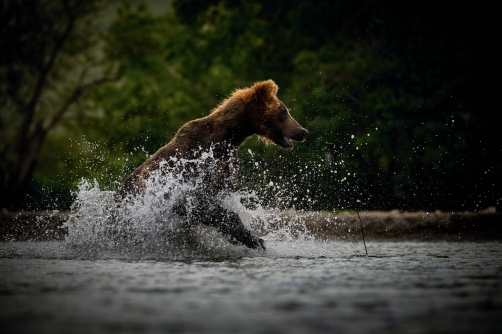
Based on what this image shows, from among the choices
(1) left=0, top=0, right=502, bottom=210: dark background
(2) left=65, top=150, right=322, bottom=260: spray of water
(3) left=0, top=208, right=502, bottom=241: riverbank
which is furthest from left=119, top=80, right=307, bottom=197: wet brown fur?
(1) left=0, top=0, right=502, bottom=210: dark background

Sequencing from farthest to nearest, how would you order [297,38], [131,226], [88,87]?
1. [88,87]
2. [297,38]
3. [131,226]

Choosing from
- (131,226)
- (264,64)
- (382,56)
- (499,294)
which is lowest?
(499,294)

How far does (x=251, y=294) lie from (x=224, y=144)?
4260 millimetres

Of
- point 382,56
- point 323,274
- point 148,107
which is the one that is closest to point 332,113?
point 382,56

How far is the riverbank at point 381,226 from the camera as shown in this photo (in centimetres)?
1191

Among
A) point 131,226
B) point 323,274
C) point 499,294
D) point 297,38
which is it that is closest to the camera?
point 499,294

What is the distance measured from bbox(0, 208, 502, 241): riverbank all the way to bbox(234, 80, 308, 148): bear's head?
7.41 feet

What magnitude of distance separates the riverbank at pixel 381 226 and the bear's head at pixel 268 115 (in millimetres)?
2259

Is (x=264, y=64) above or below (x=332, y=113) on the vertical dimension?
above

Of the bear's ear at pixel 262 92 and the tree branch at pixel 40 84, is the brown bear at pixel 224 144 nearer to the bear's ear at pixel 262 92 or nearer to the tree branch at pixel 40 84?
the bear's ear at pixel 262 92

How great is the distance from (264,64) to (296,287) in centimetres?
2219

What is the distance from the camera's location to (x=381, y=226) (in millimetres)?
12086

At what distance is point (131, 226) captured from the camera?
30.5 ft

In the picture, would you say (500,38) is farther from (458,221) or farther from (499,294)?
(499,294)
